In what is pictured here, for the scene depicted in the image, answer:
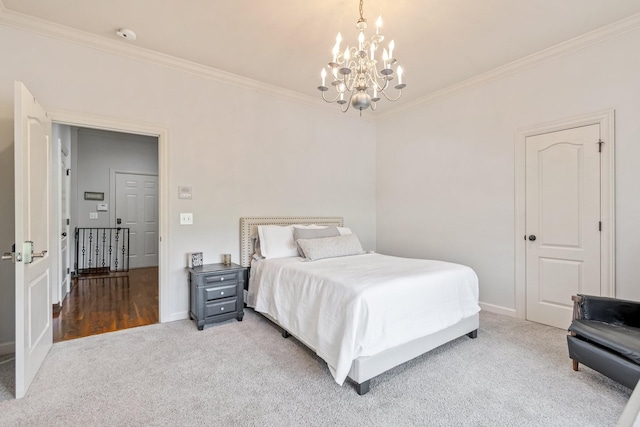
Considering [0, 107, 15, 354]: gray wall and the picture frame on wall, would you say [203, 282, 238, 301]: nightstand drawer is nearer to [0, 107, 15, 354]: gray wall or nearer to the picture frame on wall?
the picture frame on wall

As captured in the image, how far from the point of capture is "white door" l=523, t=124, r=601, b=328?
2.92 m

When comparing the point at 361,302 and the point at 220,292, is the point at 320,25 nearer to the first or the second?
the point at 361,302

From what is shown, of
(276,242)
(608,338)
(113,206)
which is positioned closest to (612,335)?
(608,338)

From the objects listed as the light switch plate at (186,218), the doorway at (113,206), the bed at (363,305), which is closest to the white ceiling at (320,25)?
the light switch plate at (186,218)

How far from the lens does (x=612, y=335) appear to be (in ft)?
6.61

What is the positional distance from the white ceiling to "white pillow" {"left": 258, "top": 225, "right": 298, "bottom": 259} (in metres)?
1.95

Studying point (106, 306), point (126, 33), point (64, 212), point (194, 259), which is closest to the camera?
point (126, 33)

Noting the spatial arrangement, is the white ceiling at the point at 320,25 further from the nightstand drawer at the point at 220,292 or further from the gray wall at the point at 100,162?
the gray wall at the point at 100,162

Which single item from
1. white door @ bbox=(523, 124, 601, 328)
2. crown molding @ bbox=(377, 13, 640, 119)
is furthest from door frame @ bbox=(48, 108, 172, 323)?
white door @ bbox=(523, 124, 601, 328)

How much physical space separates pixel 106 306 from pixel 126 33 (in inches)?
128

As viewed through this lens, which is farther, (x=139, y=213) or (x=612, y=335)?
(x=139, y=213)

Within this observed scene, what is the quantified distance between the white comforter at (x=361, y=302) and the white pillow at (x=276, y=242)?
37 cm

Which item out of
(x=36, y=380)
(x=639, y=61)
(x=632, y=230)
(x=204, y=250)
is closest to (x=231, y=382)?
(x=36, y=380)

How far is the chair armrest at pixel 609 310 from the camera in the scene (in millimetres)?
2223
